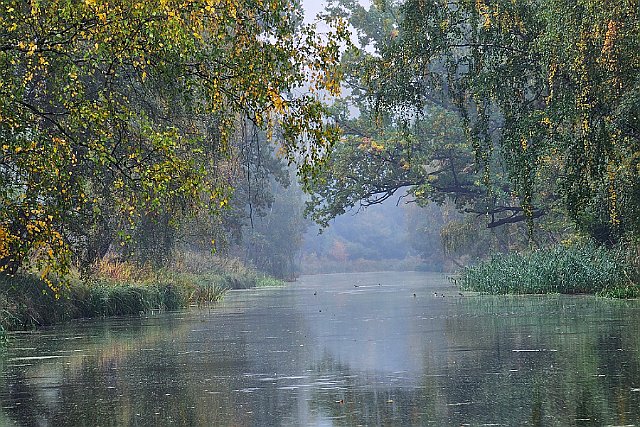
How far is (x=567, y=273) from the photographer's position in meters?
39.3

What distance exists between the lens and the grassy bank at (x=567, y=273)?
1398 inches

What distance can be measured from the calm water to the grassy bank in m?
8.13

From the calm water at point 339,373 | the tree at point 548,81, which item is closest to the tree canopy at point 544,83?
the tree at point 548,81

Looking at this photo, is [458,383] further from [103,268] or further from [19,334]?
[103,268]

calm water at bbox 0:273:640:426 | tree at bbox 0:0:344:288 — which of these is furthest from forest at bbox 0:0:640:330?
calm water at bbox 0:273:640:426

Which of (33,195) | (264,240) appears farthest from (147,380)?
(264,240)

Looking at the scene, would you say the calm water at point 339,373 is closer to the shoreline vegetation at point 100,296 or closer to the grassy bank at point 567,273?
the shoreline vegetation at point 100,296

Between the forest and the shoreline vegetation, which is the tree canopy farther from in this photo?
the shoreline vegetation

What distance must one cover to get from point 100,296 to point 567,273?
1676 cm

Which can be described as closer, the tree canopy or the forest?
the forest

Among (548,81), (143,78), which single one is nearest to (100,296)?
(548,81)

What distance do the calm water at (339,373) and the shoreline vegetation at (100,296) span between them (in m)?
1.69

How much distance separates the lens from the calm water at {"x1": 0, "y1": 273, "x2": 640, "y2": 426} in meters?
10.6

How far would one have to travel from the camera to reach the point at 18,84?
1352 cm
